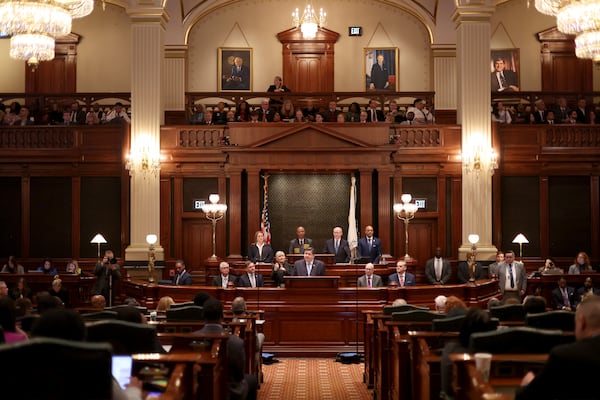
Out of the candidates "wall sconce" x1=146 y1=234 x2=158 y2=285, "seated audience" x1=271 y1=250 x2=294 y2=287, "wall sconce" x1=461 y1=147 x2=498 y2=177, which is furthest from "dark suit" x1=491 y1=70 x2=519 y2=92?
"wall sconce" x1=146 y1=234 x2=158 y2=285

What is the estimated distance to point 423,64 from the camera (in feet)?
80.4

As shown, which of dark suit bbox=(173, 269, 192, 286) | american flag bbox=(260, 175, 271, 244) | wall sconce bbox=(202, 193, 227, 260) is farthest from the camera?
american flag bbox=(260, 175, 271, 244)

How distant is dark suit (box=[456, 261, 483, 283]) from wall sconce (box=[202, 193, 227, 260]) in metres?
5.11

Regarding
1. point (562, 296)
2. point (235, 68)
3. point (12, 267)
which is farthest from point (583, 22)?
point (235, 68)

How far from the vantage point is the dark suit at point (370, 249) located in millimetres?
18438

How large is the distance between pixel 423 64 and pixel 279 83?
14.4ft

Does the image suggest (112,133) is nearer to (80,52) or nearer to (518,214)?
(80,52)

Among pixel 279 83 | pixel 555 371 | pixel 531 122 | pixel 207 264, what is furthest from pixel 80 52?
pixel 555 371

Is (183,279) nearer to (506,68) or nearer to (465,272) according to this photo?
(465,272)

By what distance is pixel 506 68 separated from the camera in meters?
24.4

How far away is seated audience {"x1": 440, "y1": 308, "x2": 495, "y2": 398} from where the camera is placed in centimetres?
668

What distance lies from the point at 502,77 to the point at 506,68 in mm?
286

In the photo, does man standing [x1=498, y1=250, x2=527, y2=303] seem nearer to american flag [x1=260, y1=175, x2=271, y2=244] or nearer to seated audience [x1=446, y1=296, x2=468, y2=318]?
american flag [x1=260, y1=175, x2=271, y2=244]

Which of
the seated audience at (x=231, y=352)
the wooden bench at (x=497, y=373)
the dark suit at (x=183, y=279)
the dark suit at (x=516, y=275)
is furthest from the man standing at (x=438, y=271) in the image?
the wooden bench at (x=497, y=373)
